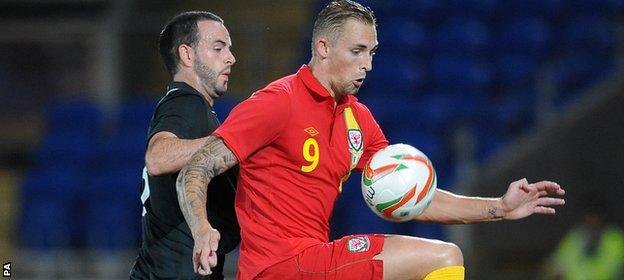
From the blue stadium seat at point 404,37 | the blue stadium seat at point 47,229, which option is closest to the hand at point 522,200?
the blue stadium seat at point 404,37

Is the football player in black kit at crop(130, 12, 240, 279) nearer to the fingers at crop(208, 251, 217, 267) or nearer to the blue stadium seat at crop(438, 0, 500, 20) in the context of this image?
the fingers at crop(208, 251, 217, 267)

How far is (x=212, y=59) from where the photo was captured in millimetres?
5133

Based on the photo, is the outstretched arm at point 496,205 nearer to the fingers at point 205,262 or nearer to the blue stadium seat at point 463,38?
the fingers at point 205,262

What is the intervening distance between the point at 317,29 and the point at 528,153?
19.1 ft

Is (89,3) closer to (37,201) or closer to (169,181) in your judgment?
(37,201)

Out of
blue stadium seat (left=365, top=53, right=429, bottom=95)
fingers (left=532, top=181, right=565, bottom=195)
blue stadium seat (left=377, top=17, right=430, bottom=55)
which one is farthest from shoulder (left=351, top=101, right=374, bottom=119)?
blue stadium seat (left=377, top=17, right=430, bottom=55)

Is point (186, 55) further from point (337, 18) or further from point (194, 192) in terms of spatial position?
point (194, 192)

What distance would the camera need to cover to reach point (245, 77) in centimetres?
1252

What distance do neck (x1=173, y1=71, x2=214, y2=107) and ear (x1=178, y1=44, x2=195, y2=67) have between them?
0.15ft

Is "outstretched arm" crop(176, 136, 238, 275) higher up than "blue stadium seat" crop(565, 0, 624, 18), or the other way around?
"blue stadium seat" crop(565, 0, 624, 18)

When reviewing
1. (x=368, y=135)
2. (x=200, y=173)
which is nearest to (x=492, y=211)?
(x=368, y=135)

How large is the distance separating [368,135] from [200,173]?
89cm

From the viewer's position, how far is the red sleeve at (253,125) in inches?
171

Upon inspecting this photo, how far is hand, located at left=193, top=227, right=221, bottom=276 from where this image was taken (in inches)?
154
